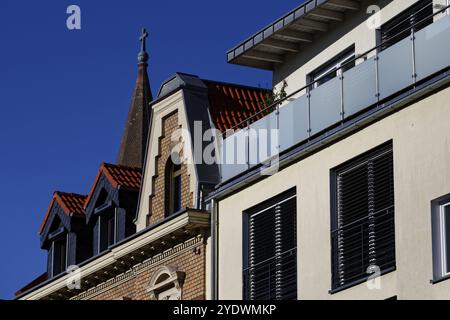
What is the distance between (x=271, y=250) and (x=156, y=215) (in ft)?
19.2

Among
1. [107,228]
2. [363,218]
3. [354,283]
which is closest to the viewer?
[354,283]

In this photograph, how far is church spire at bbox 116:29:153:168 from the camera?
61656 millimetres

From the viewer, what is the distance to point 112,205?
4131 cm

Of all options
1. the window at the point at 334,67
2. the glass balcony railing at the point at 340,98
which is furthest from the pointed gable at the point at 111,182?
the window at the point at 334,67

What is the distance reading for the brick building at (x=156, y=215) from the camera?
1444 inches

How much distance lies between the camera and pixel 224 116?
38531mm

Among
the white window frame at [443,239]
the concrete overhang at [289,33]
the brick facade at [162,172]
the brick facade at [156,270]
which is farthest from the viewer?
the brick facade at [162,172]

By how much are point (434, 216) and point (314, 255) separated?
151 inches

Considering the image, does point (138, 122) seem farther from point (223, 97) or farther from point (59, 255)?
point (223, 97)

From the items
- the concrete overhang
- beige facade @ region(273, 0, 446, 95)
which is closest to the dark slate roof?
the concrete overhang

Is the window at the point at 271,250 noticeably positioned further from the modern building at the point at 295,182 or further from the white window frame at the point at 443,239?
the white window frame at the point at 443,239

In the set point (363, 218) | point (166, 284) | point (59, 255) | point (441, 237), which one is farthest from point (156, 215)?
point (441, 237)

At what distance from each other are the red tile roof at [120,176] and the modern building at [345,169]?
4.93 meters
